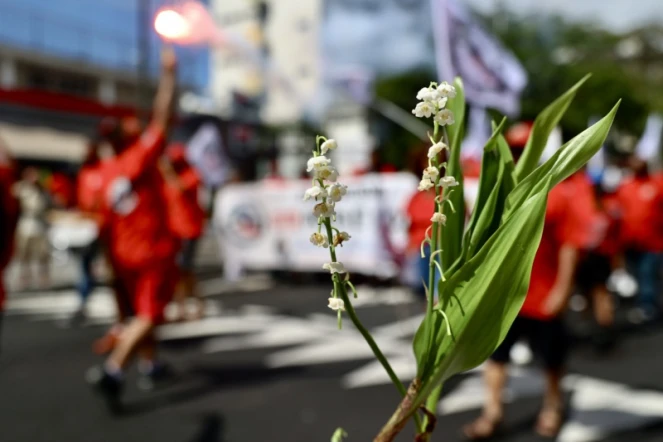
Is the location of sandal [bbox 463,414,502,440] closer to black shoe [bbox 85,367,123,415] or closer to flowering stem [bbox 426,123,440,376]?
black shoe [bbox 85,367,123,415]

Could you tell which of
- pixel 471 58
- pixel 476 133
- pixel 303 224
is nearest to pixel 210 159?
pixel 303 224

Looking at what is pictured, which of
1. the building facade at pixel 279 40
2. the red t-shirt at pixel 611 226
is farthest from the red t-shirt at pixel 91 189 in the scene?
the building facade at pixel 279 40

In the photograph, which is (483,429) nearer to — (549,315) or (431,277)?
(549,315)

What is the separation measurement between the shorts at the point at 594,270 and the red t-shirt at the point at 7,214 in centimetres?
526

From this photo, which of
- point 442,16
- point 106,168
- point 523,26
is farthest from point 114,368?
point 523,26

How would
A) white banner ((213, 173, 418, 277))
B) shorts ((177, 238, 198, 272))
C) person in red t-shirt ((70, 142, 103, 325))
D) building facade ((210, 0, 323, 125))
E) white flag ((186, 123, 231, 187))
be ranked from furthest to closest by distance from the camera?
1. building facade ((210, 0, 323, 125))
2. white flag ((186, 123, 231, 187))
3. white banner ((213, 173, 418, 277))
4. shorts ((177, 238, 198, 272))
5. person in red t-shirt ((70, 142, 103, 325))

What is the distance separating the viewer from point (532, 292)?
3.52m

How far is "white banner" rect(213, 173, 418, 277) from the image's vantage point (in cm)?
852

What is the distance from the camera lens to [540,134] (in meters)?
1.05

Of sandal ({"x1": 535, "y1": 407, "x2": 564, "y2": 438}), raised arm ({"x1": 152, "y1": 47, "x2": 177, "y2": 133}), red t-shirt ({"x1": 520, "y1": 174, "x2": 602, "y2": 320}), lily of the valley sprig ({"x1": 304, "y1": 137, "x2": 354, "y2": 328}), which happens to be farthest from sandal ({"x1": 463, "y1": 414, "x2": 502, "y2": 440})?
lily of the valley sprig ({"x1": 304, "y1": 137, "x2": 354, "y2": 328})

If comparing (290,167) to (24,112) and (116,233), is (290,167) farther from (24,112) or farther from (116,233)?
(116,233)

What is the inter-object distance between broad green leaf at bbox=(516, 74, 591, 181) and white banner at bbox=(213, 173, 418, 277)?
6483 millimetres

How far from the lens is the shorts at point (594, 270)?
21.8 feet

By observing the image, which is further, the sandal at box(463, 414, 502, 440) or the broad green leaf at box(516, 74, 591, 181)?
the sandal at box(463, 414, 502, 440)
